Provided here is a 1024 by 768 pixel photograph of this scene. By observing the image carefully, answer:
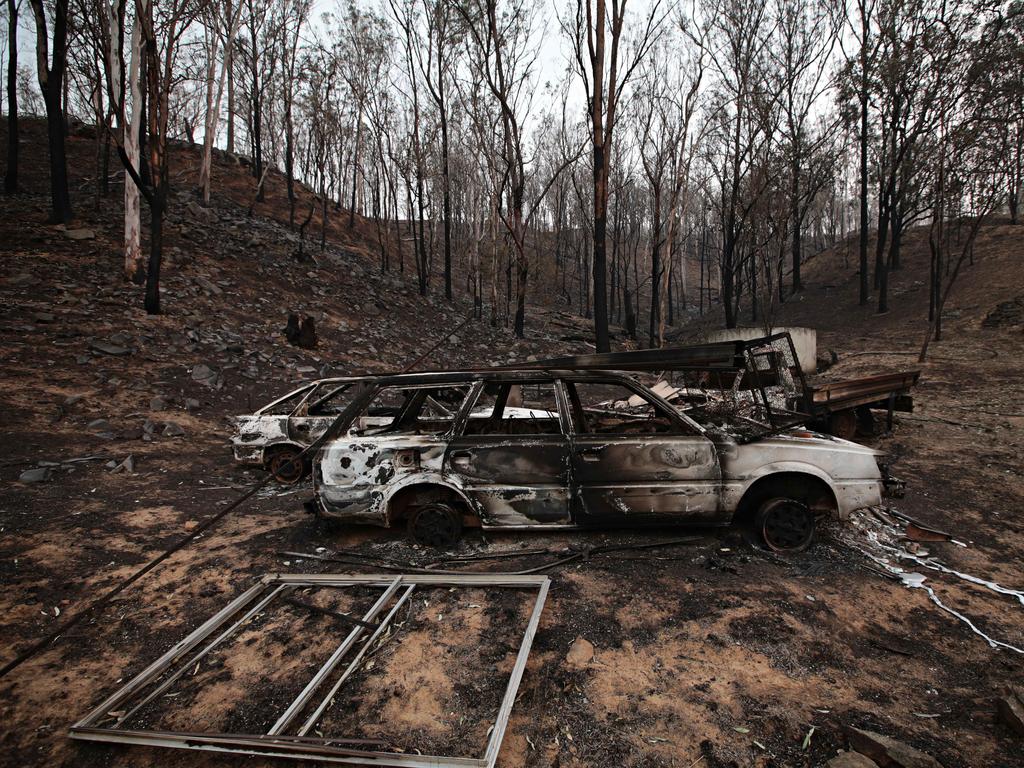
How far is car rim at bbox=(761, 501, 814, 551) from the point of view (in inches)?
152

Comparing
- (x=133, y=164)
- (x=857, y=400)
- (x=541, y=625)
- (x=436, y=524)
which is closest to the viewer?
(x=541, y=625)

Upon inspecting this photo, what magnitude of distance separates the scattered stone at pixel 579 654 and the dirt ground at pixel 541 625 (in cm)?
4

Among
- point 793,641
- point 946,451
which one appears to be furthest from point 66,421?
point 946,451

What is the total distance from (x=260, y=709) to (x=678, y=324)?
120 ft

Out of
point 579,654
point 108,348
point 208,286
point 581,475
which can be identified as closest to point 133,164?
point 208,286

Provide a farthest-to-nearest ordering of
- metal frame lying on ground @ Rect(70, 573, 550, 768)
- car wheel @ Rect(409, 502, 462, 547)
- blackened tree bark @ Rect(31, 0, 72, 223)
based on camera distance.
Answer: blackened tree bark @ Rect(31, 0, 72, 223), car wheel @ Rect(409, 502, 462, 547), metal frame lying on ground @ Rect(70, 573, 550, 768)

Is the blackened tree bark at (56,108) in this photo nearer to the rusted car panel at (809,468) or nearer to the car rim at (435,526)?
the car rim at (435,526)

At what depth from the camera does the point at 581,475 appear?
3.91 metres

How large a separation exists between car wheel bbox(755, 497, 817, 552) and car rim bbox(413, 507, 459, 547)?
2583mm

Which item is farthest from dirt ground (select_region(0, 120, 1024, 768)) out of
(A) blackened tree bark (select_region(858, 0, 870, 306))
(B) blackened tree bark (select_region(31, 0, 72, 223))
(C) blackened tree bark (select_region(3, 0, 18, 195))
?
(A) blackened tree bark (select_region(858, 0, 870, 306))

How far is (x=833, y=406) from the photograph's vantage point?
24.2 ft

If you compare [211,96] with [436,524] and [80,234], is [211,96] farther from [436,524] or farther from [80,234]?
[436,524]

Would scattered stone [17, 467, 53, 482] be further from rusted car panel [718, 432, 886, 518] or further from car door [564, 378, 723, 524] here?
rusted car panel [718, 432, 886, 518]

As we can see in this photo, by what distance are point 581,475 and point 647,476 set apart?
1.78ft
